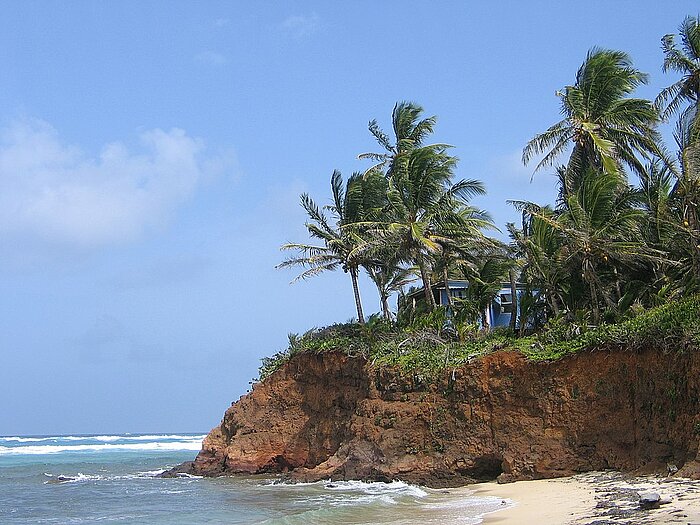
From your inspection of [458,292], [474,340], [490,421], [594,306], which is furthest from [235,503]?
[458,292]

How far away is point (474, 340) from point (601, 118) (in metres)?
9.40

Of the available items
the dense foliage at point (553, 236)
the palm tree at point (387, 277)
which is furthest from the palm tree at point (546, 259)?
the palm tree at point (387, 277)

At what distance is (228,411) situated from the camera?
93.4ft

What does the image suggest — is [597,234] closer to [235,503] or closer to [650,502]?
[650,502]

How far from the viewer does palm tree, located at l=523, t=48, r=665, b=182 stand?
86.8ft

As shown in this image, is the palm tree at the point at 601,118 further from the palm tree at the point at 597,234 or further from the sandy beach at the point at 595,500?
the sandy beach at the point at 595,500

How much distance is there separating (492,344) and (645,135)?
1094 centimetres

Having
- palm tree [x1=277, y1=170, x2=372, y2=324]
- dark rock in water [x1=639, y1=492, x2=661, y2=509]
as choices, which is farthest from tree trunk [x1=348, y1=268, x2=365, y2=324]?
dark rock in water [x1=639, y1=492, x2=661, y2=509]

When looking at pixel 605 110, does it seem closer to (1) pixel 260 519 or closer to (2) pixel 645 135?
(2) pixel 645 135

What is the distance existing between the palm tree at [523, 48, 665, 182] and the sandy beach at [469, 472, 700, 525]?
12.3 metres

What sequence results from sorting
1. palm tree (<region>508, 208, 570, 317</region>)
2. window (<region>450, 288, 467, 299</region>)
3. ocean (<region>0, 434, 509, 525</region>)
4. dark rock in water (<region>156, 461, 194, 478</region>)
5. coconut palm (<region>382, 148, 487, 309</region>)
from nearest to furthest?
1. ocean (<region>0, 434, 509, 525</region>)
2. palm tree (<region>508, 208, 570, 317</region>)
3. coconut palm (<region>382, 148, 487, 309</region>)
4. dark rock in water (<region>156, 461, 194, 478</region>)
5. window (<region>450, 288, 467, 299</region>)

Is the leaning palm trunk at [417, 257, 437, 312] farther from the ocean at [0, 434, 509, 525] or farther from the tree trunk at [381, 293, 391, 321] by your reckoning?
the ocean at [0, 434, 509, 525]

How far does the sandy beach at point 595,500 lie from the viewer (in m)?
12.3

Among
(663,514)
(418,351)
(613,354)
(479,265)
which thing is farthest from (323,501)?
(479,265)
